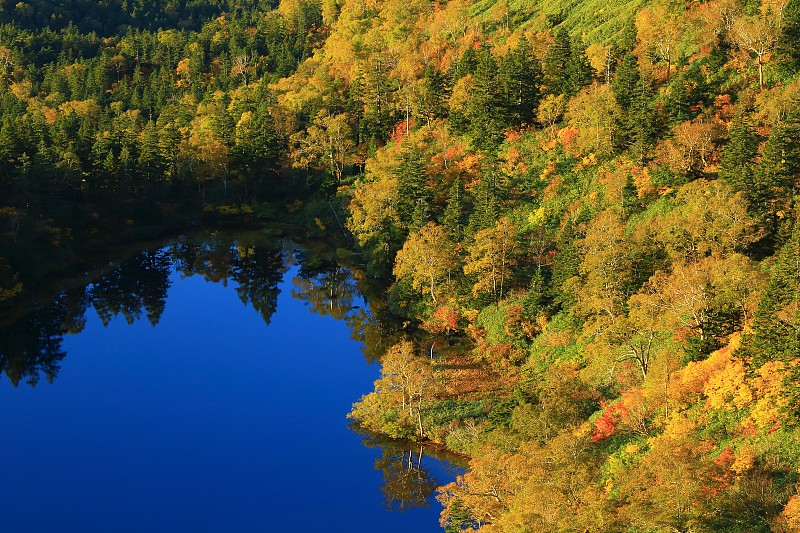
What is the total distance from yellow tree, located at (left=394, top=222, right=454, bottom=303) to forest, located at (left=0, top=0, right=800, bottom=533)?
31cm

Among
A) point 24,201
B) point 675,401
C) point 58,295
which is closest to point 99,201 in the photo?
point 24,201

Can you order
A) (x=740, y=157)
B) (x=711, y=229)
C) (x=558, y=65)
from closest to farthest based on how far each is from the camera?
(x=711, y=229) < (x=740, y=157) < (x=558, y=65)

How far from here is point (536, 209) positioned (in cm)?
8950

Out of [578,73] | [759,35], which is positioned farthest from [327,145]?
[759,35]

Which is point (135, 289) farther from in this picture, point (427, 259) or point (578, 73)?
point (578, 73)

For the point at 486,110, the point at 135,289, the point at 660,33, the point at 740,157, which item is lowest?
the point at 740,157

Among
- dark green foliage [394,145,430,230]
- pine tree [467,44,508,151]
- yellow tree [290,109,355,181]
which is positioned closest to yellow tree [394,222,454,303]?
dark green foliage [394,145,430,230]

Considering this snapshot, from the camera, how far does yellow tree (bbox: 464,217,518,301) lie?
253 feet

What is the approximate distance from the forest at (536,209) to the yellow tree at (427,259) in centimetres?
31

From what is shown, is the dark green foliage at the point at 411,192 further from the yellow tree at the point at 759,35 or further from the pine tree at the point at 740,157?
the yellow tree at the point at 759,35

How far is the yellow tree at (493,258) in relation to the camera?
77000 mm

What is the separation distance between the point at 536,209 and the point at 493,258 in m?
15.1

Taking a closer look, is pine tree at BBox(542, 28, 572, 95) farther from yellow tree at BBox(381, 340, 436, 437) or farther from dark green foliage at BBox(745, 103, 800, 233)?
yellow tree at BBox(381, 340, 436, 437)

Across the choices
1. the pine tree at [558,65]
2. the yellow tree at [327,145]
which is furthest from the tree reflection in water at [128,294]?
the pine tree at [558,65]
